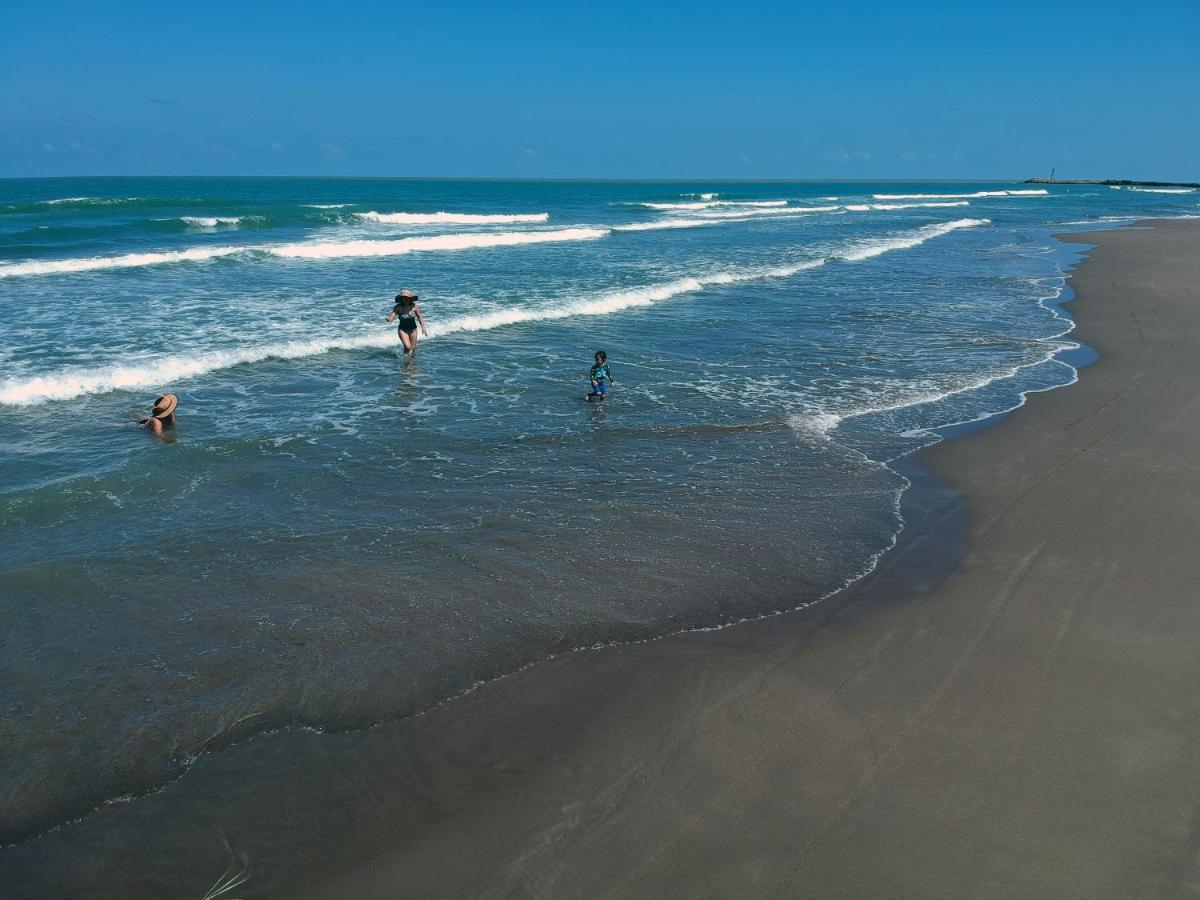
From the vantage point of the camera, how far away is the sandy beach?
4.00 m

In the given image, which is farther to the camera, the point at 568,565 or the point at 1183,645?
the point at 568,565

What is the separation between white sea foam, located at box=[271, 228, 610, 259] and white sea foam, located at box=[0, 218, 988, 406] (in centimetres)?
1501

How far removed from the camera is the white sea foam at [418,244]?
3338 centimetres

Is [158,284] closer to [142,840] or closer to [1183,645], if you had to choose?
[142,840]

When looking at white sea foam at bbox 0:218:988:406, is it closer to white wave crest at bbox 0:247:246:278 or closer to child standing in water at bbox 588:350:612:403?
child standing in water at bbox 588:350:612:403

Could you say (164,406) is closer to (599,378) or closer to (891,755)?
(599,378)

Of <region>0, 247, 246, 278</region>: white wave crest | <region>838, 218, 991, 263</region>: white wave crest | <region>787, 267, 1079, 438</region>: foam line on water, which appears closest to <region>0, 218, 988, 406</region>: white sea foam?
<region>838, 218, 991, 263</region>: white wave crest

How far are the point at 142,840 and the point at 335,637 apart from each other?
1958 millimetres

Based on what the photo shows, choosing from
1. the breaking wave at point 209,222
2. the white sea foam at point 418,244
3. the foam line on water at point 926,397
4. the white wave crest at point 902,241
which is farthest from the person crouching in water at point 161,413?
the breaking wave at point 209,222

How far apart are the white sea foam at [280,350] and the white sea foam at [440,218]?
114ft

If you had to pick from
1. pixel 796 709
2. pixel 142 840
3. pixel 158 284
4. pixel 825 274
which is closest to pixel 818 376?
pixel 796 709

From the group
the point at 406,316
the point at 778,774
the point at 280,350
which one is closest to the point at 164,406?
the point at 280,350

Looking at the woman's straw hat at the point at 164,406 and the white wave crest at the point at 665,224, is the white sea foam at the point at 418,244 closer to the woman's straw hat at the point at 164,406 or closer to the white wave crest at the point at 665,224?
the white wave crest at the point at 665,224

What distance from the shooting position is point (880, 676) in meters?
5.62
